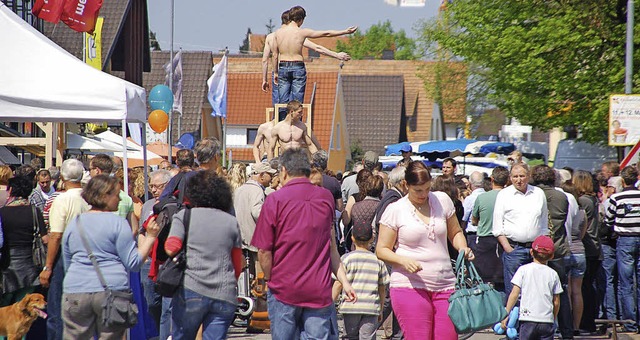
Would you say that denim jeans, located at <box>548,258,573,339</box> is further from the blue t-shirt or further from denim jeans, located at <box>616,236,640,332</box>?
the blue t-shirt

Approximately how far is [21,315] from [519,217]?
518cm

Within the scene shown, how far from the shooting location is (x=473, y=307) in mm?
7797

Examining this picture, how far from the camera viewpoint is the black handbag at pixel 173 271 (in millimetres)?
7441

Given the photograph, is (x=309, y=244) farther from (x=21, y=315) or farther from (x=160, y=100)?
(x=160, y=100)

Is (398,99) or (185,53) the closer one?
(185,53)

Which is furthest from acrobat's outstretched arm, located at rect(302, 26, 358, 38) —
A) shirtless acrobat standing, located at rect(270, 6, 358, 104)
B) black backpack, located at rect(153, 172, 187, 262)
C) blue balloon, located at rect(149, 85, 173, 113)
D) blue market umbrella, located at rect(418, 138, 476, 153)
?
blue market umbrella, located at rect(418, 138, 476, 153)

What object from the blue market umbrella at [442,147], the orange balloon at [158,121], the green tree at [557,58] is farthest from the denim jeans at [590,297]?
the blue market umbrella at [442,147]

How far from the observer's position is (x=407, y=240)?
798cm

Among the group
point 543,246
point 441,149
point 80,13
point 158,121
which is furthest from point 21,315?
point 441,149

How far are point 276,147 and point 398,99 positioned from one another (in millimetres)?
52903

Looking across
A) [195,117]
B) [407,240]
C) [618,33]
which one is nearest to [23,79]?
[407,240]

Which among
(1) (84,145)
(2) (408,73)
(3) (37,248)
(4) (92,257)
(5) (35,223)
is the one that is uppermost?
(2) (408,73)

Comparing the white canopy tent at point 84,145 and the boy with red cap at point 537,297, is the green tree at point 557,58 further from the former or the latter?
the boy with red cap at point 537,297

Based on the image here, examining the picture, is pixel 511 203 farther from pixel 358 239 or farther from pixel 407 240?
pixel 407 240
